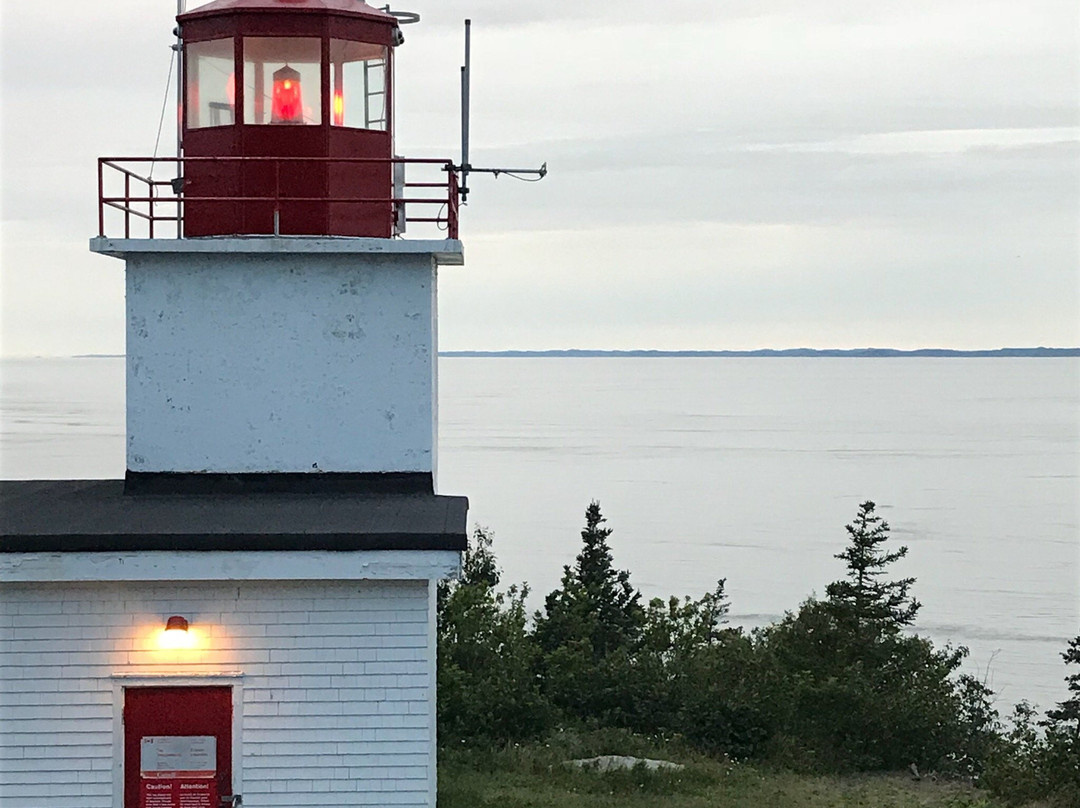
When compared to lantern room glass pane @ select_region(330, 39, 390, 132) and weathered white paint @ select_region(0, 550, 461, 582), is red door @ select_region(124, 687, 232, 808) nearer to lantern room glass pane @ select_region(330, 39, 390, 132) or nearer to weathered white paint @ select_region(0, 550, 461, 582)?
weathered white paint @ select_region(0, 550, 461, 582)

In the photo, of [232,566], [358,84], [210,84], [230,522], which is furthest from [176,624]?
[358,84]

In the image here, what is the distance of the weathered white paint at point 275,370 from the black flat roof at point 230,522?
30cm

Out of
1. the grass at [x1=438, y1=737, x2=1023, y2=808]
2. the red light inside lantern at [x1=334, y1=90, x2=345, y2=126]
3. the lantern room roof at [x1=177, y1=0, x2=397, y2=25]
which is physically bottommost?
the grass at [x1=438, y1=737, x2=1023, y2=808]

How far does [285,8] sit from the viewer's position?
387 inches

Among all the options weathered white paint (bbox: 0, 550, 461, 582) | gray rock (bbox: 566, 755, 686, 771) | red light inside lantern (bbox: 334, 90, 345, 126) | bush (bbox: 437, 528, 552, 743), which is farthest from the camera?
bush (bbox: 437, 528, 552, 743)

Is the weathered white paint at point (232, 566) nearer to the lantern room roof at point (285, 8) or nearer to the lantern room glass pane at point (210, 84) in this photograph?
the lantern room glass pane at point (210, 84)

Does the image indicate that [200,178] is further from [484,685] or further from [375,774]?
[484,685]

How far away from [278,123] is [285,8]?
0.75 m

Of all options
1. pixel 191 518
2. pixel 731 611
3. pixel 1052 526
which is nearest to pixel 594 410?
pixel 1052 526

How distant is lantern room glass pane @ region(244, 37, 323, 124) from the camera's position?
32.4 feet

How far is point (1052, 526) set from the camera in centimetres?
5419

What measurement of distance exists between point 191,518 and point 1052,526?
164ft

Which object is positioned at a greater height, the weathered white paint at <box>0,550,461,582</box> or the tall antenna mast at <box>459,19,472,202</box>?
the tall antenna mast at <box>459,19,472,202</box>

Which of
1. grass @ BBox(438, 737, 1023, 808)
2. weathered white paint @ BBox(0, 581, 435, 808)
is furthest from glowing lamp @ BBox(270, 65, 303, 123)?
grass @ BBox(438, 737, 1023, 808)
